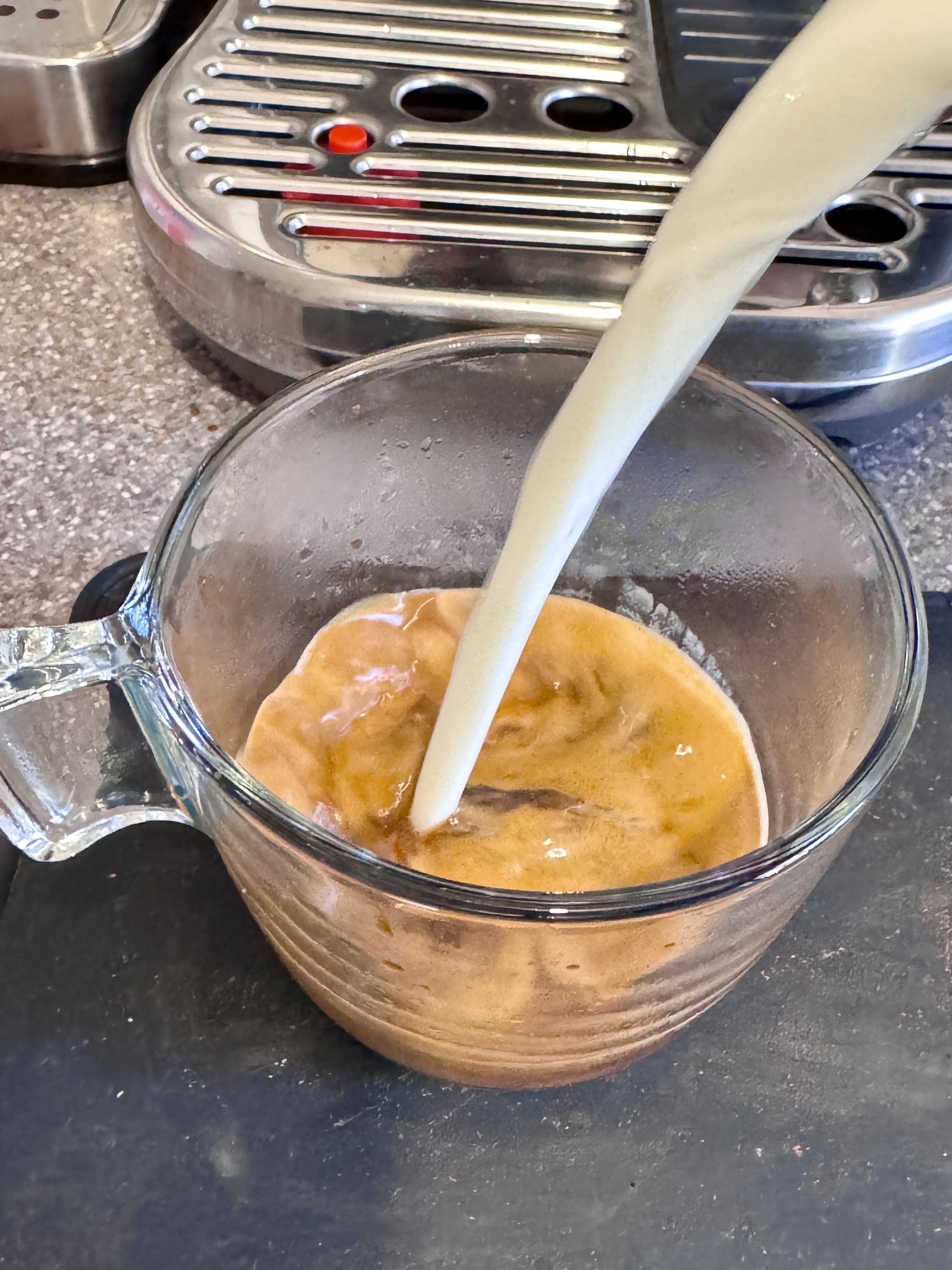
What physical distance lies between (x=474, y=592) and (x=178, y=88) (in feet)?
1.10

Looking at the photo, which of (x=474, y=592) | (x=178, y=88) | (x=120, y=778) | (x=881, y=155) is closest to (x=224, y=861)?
(x=120, y=778)

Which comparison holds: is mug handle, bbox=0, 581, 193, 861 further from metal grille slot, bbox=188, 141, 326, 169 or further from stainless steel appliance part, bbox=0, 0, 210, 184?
stainless steel appliance part, bbox=0, 0, 210, 184

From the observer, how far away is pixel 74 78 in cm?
73

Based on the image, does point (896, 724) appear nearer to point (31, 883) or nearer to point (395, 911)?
point (395, 911)

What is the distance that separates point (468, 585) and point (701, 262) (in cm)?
25

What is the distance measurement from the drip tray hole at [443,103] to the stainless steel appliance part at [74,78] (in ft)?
0.58

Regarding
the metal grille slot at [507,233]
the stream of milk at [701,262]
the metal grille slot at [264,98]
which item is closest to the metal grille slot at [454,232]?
the metal grille slot at [507,233]

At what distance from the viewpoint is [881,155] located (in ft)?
1.15

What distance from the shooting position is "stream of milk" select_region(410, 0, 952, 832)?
334 millimetres

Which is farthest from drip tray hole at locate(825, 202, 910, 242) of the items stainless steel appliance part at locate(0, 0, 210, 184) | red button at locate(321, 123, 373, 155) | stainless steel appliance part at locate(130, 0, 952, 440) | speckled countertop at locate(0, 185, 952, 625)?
stainless steel appliance part at locate(0, 0, 210, 184)

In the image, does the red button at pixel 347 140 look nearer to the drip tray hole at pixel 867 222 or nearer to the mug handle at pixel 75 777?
the drip tray hole at pixel 867 222

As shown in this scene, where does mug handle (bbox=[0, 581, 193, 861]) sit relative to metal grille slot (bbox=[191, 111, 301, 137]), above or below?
below

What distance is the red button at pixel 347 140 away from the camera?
2.13 ft

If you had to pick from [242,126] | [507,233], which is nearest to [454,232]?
[507,233]
